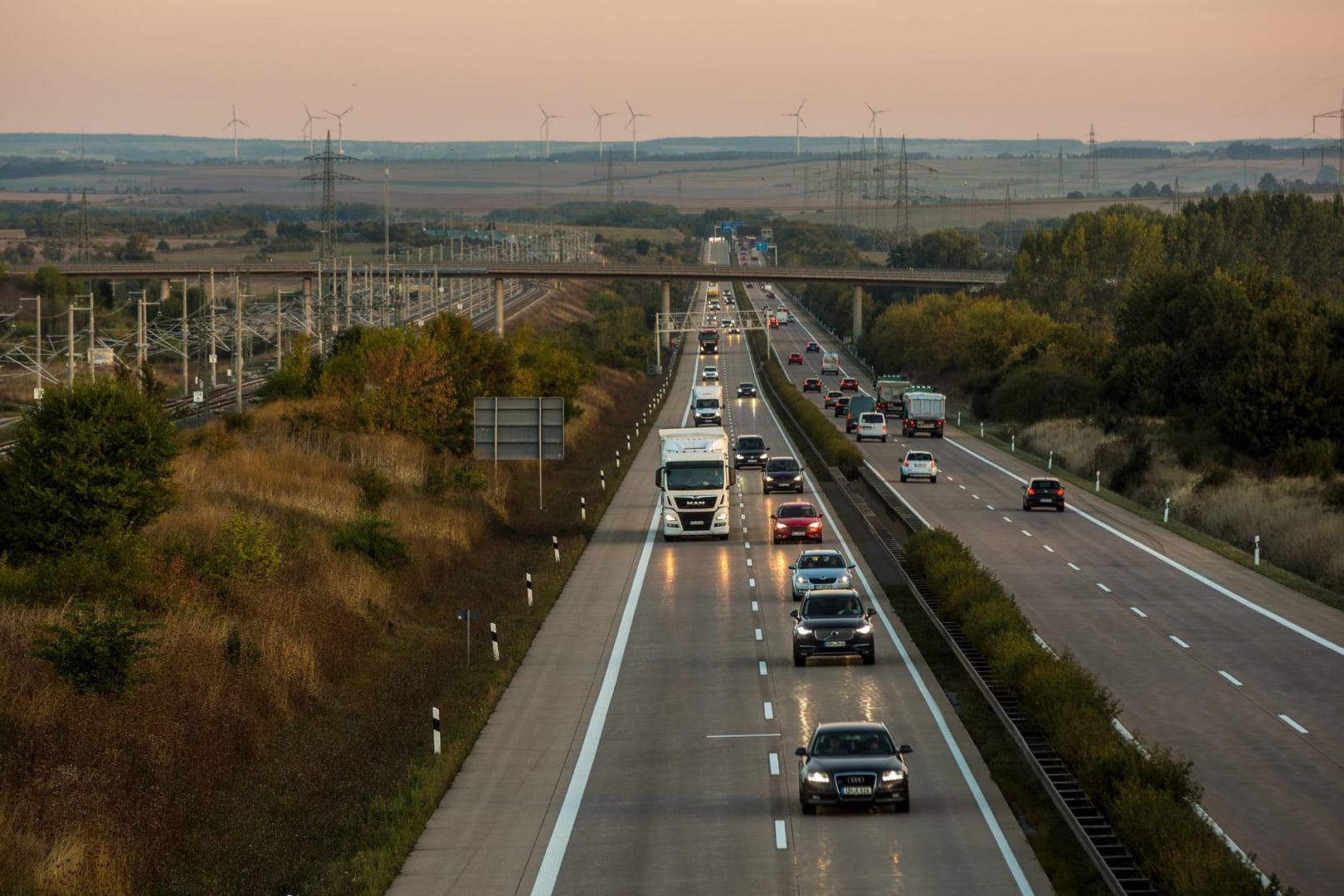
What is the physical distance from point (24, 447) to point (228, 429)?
1283 inches

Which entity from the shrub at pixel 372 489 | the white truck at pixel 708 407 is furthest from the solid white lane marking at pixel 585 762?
the white truck at pixel 708 407

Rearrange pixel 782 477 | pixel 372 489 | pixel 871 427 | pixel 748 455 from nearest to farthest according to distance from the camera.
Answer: pixel 372 489 < pixel 782 477 < pixel 748 455 < pixel 871 427

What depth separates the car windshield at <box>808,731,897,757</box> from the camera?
23.3 meters

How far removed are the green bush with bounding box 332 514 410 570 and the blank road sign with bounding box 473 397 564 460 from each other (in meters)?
15.1

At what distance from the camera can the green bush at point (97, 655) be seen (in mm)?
25359

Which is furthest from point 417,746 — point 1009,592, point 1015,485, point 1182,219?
point 1182,219

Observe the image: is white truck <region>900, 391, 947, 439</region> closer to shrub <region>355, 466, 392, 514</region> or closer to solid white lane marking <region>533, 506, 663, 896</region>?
shrub <region>355, 466, 392, 514</region>

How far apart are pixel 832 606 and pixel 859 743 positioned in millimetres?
11832

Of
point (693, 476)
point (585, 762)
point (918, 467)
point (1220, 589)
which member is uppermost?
point (693, 476)

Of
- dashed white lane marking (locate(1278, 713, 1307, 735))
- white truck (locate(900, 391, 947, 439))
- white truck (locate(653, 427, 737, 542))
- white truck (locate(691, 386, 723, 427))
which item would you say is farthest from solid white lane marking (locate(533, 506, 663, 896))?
white truck (locate(900, 391, 947, 439))

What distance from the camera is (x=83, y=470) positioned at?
35.6m

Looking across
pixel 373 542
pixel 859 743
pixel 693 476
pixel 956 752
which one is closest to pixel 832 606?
pixel 956 752

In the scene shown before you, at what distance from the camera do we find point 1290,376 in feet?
254

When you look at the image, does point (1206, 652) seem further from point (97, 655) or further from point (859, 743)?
point (97, 655)
